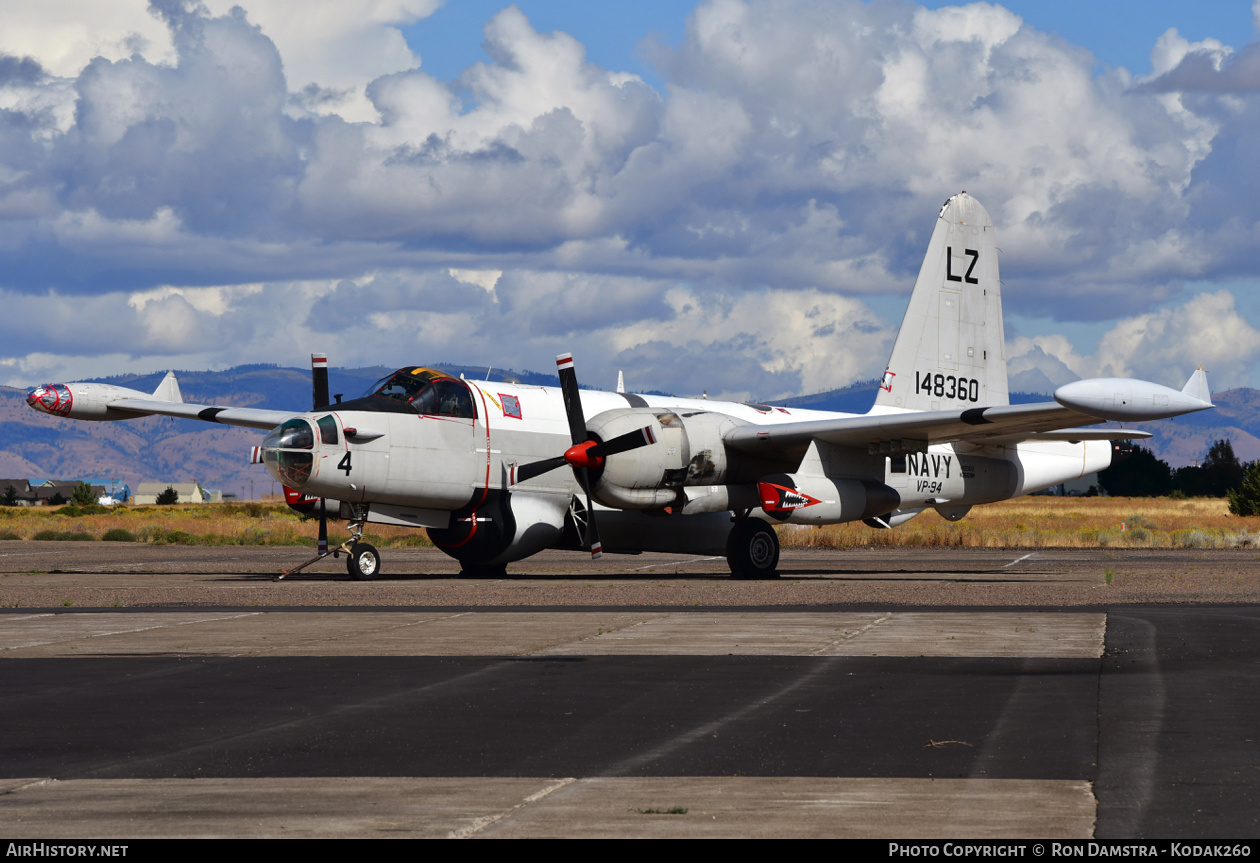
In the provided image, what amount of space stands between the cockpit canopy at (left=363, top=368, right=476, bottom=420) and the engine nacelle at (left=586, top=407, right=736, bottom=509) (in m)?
2.61

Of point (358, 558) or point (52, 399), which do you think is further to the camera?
point (52, 399)

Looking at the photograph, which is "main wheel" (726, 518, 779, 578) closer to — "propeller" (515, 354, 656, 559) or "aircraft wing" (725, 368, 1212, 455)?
"aircraft wing" (725, 368, 1212, 455)

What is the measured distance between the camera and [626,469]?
26.5 meters

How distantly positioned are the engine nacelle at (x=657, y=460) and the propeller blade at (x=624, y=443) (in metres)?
0.10

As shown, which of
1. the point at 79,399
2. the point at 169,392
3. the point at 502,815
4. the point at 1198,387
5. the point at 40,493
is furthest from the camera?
the point at 40,493

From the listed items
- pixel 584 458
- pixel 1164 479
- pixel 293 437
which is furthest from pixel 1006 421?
pixel 1164 479

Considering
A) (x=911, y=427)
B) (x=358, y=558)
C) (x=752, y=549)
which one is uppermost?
(x=911, y=427)

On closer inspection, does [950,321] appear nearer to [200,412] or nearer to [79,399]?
[200,412]

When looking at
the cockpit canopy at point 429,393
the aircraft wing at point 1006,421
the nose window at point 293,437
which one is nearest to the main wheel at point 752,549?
the aircraft wing at point 1006,421

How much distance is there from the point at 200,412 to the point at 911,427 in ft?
54.9

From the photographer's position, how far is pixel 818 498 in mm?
28844

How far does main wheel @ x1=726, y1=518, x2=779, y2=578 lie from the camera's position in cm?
2909
